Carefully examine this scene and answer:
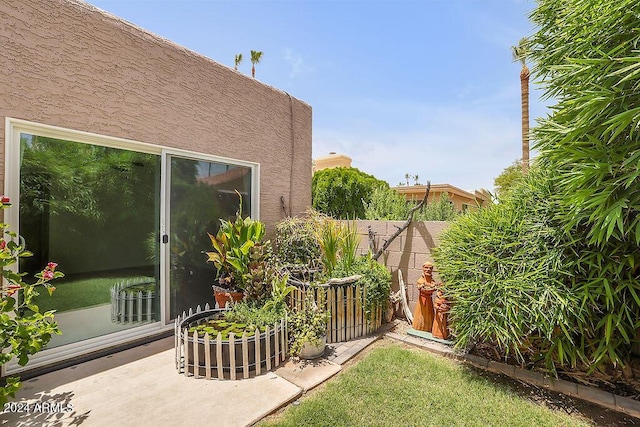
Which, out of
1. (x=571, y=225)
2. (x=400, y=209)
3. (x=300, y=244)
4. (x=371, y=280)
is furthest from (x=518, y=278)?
(x=300, y=244)

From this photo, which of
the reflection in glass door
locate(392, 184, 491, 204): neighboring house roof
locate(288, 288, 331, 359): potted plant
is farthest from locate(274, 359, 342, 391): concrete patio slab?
locate(392, 184, 491, 204): neighboring house roof

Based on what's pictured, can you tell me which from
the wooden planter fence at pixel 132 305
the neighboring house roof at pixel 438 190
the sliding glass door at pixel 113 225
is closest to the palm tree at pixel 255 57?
the neighboring house roof at pixel 438 190

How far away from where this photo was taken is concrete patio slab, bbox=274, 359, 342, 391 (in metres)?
2.96

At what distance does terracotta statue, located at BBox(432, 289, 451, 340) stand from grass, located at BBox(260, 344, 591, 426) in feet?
2.16

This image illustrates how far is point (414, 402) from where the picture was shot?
8.73 ft

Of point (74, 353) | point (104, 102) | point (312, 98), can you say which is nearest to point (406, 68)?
point (312, 98)

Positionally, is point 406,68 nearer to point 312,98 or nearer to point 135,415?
point 312,98

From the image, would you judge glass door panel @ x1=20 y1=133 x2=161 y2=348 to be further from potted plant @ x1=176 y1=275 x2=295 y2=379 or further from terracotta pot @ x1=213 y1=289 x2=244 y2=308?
potted plant @ x1=176 y1=275 x2=295 y2=379

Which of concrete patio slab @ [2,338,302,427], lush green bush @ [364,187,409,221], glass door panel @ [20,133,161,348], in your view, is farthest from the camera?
lush green bush @ [364,187,409,221]

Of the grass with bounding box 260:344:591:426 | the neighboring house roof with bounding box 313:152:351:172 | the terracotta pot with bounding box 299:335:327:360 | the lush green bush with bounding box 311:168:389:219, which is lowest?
the grass with bounding box 260:344:591:426

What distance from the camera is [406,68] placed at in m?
6.91

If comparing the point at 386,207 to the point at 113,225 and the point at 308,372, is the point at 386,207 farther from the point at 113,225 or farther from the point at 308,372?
the point at 113,225

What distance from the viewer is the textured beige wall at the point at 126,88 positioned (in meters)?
3.00

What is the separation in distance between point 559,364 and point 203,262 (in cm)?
515
